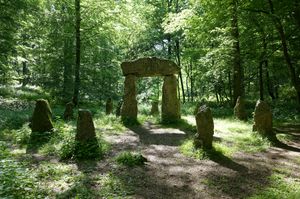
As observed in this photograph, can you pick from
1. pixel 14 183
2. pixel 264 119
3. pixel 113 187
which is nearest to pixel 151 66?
pixel 264 119

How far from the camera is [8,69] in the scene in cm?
2017

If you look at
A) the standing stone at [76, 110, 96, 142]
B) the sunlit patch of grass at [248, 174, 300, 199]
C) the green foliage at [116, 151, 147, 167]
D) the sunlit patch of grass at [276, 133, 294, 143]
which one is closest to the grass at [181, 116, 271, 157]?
the sunlit patch of grass at [276, 133, 294, 143]

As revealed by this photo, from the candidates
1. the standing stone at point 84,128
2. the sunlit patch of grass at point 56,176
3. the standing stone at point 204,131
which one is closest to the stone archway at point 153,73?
the standing stone at point 204,131

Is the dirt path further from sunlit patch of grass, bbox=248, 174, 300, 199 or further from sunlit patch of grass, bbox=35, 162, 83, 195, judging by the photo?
sunlit patch of grass, bbox=35, 162, 83, 195

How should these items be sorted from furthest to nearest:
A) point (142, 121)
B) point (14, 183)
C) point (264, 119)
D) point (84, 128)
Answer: point (142, 121) < point (264, 119) < point (84, 128) < point (14, 183)

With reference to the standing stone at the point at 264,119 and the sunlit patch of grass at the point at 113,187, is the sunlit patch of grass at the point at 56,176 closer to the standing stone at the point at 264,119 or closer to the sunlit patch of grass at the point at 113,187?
the sunlit patch of grass at the point at 113,187

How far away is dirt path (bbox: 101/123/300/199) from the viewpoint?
737 cm

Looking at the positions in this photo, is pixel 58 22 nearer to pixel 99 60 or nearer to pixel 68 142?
pixel 99 60

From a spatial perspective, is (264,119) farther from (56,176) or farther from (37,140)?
(37,140)

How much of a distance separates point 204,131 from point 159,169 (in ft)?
7.45

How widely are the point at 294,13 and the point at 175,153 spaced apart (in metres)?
8.91

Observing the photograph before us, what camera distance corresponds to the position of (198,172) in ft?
28.1

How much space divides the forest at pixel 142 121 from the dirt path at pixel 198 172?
0.03m

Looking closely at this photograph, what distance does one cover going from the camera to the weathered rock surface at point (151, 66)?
53.4ft
